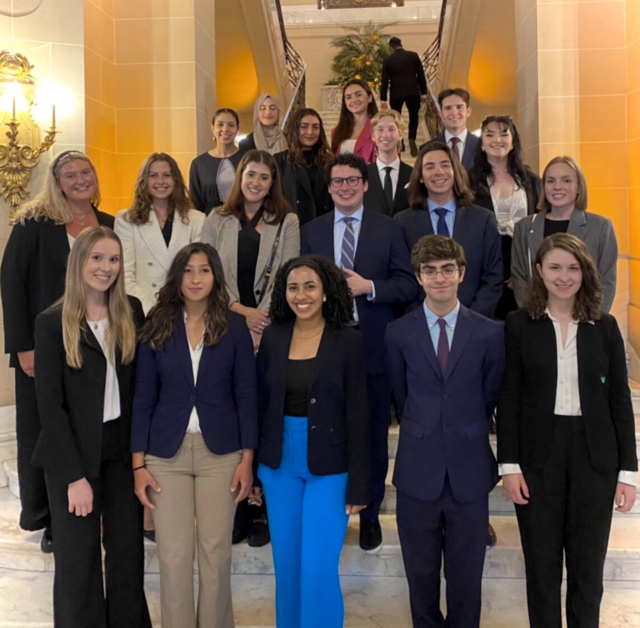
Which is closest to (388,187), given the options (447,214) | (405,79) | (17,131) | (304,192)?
(304,192)

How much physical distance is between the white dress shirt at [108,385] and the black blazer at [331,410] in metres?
0.61

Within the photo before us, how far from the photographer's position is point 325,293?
2875 millimetres

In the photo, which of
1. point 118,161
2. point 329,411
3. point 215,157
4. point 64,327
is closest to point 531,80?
point 215,157

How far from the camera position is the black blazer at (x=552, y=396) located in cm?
267

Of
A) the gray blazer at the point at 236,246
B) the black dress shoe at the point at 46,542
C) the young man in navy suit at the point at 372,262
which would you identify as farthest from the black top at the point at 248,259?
the black dress shoe at the point at 46,542

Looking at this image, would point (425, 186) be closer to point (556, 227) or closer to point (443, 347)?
point (556, 227)

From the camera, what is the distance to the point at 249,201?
11.4 ft

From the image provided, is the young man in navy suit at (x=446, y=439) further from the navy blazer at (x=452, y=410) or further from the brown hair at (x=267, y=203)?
the brown hair at (x=267, y=203)

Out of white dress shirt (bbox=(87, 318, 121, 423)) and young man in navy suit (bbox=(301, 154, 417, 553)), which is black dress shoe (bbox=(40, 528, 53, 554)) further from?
young man in navy suit (bbox=(301, 154, 417, 553))

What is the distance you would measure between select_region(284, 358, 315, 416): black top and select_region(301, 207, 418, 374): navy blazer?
664 millimetres

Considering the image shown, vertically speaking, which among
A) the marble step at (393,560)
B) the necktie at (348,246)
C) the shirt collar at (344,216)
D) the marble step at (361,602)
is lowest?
the marble step at (361,602)

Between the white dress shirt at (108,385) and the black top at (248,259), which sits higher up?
the black top at (248,259)

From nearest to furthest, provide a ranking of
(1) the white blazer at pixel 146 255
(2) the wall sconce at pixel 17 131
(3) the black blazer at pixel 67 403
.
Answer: (3) the black blazer at pixel 67 403 → (1) the white blazer at pixel 146 255 → (2) the wall sconce at pixel 17 131

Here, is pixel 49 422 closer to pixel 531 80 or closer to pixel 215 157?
pixel 215 157
